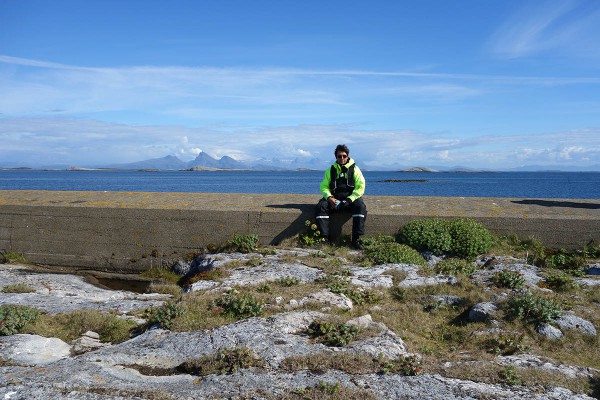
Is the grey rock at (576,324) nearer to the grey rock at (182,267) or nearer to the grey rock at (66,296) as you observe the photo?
the grey rock at (66,296)

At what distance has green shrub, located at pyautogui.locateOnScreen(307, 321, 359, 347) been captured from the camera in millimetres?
6125

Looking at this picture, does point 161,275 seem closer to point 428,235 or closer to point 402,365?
point 428,235

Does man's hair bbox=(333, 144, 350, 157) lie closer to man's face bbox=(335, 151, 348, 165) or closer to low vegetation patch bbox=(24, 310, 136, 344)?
man's face bbox=(335, 151, 348, 165)

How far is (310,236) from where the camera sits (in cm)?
1215

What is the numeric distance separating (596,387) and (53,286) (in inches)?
368

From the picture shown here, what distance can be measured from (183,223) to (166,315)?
5936mm

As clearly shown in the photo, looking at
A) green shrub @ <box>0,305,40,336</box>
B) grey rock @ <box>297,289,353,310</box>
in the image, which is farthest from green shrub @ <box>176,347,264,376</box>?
green shrub @ <box>0,305,40,336</box>

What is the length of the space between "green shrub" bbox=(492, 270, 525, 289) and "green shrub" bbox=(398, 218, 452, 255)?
245 centimetres

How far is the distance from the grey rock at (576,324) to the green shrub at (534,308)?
0.09 meters

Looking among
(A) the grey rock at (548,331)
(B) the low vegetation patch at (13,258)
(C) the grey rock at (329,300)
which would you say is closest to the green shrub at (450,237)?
(C) the grey rock at (329,300)

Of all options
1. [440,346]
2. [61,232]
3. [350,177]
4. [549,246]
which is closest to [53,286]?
[61,232]

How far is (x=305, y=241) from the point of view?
12.0 meters

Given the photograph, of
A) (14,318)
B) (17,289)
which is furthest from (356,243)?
(14,318)

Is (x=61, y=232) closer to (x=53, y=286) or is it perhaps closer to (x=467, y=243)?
(x=53, y=286)
